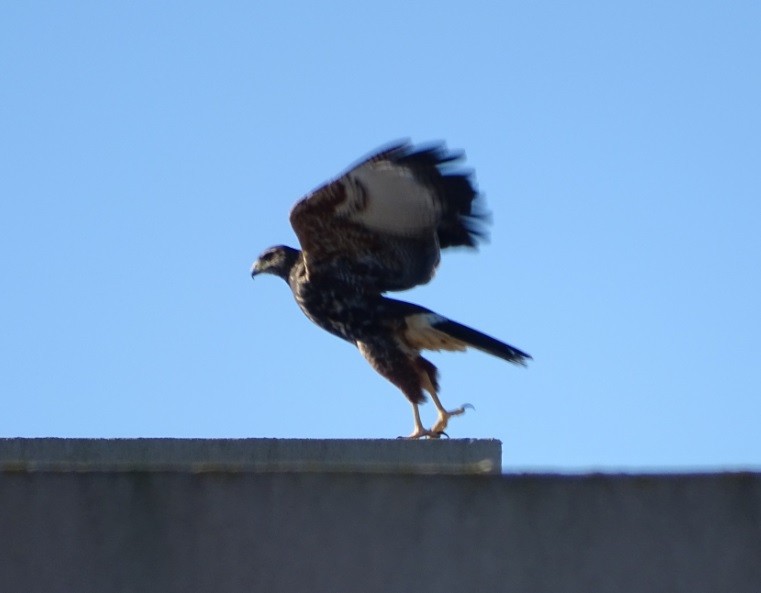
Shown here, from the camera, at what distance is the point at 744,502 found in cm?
430

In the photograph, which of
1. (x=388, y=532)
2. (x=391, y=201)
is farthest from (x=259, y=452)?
(x=391, y=201)

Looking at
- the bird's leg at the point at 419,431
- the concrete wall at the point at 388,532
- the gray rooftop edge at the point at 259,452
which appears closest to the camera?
the concrete wall at the point at 388,532

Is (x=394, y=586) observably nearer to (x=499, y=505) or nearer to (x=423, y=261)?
(x=499, y=505)

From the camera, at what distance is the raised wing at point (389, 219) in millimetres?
8109

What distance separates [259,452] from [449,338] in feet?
9.91

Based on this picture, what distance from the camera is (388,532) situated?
4324 millimetres

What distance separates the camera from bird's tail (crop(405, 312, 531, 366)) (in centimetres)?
831

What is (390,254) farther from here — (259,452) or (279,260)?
(259,452)

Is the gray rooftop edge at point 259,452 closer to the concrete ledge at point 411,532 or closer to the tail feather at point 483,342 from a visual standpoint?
the concrete ledge at point 411,532

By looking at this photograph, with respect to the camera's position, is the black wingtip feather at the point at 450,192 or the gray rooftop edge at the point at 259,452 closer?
the gray rooftop edge at the point at 259,452

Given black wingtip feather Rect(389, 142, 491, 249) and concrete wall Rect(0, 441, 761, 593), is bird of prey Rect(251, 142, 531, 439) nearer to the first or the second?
black wingtip feather Rect(389, 142, 491, 249)

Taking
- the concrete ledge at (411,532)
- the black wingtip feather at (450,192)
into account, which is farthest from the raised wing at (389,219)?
the concrete ledge at (411,532)

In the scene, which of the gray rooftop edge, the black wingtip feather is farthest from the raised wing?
the gray rooftop edge

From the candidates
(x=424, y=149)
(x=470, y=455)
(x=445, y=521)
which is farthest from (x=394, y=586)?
(x=424, y=149)
